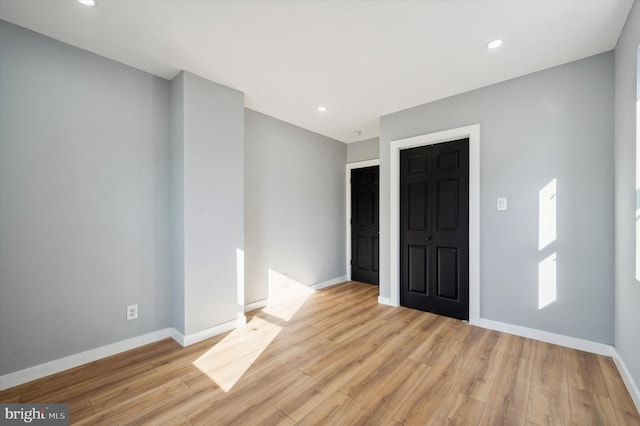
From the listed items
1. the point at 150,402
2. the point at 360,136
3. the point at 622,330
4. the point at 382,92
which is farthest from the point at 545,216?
the point at 150,402

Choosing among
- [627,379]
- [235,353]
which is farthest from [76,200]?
[627,379]

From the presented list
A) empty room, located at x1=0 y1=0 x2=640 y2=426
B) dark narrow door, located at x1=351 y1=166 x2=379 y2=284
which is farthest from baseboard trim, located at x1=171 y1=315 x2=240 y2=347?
dark narrow door, located at x1=351 y1=166 x2=379 y2=284

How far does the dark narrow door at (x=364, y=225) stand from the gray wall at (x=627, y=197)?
9.56 ft

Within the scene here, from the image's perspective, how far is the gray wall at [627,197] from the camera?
1787 mm

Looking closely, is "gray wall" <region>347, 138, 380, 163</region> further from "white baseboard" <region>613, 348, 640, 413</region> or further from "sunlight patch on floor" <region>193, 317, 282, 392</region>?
"white baseboard" <region>613, 348, 640, 413</region>

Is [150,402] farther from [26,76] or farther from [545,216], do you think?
[545,216]

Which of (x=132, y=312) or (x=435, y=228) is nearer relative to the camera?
(x=132, y=312)

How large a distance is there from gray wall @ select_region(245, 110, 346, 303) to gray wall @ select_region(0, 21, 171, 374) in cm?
112

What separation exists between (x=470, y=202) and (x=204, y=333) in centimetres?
323

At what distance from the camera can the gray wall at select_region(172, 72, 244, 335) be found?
2.60 metres

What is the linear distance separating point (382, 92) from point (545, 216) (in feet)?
6.99

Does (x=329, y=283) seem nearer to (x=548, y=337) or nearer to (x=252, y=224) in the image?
(x=252, y=224)

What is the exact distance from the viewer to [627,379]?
6.19 feet

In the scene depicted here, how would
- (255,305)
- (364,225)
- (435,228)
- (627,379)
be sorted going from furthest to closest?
(364,225), (255,305), (435,228), (627,379)
